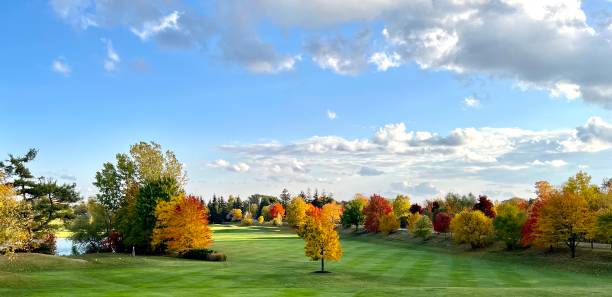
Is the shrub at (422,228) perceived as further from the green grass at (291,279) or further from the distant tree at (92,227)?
the distant tree at (92,227)

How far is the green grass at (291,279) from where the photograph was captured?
3688 centimetres

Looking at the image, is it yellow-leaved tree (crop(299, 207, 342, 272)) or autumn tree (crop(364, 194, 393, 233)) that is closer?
yellow-leaved tree (crop(299, 207, 342, 272))

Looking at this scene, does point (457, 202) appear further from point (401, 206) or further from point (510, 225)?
point (510, 225)

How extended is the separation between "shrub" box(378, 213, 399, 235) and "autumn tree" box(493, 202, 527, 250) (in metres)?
41.7

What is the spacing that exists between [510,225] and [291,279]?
4707cm

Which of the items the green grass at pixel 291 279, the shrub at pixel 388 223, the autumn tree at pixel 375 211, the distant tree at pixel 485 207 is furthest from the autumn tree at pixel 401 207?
the green grass at pixel 291 279

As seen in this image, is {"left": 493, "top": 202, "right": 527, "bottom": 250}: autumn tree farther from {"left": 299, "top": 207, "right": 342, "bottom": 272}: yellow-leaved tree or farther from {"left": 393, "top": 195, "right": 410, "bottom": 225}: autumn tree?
{"left": 393, "top": 195, "right": 410, "bottom": 225}: autumn tree

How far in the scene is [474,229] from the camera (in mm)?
84938

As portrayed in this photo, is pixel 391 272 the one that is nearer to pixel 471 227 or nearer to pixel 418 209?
pixel 471 227

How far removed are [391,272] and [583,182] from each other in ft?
138

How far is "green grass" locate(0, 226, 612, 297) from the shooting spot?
36875 mm

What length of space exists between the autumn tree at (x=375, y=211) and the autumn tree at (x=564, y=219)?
60.7 m

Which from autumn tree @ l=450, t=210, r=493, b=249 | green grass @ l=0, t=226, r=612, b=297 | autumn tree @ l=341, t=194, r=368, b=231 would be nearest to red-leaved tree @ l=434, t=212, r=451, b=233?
autumn tree @ l=450, t=210, r=493, b=249

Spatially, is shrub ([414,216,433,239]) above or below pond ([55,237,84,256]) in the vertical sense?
above
